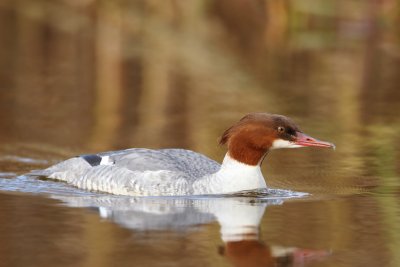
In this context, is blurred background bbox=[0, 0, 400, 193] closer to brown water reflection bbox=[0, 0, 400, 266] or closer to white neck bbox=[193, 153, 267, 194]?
brown water reflection bbox=[0, 0, 400, 266]

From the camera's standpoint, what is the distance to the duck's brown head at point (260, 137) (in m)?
9.83

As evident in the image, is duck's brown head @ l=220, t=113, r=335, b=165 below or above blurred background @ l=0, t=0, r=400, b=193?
below

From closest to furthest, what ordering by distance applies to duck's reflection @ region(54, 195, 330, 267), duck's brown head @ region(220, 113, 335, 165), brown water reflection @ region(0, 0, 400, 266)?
duck's reflection @ region(54, 195, 330, 267) < brown water reflection @ region(0, 0, 400, 266) < duck's brown head @ region(220, 113, 335, 165)

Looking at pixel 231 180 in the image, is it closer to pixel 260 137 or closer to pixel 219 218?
pixel 260 137

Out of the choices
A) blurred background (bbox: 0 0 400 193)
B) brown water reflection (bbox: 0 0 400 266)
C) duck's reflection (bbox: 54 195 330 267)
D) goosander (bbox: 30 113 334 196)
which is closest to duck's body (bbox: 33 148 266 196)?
goosander (bbox: 30 113 334 196)

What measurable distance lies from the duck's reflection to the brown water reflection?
0.13 metres

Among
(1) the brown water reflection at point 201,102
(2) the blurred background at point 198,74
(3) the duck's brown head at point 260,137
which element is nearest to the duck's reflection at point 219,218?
(1) the brown water reflection at point 201,102

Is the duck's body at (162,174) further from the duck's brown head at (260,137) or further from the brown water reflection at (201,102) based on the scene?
the brown water reflection at (201,102)

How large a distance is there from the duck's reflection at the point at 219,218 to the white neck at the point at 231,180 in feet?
0.52

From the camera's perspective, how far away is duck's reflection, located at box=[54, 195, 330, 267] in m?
7.49

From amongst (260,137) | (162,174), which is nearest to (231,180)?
(260,137)

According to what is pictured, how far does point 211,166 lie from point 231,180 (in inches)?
13.4

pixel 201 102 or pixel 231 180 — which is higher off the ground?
pixel 201 102

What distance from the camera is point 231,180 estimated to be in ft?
32.6
